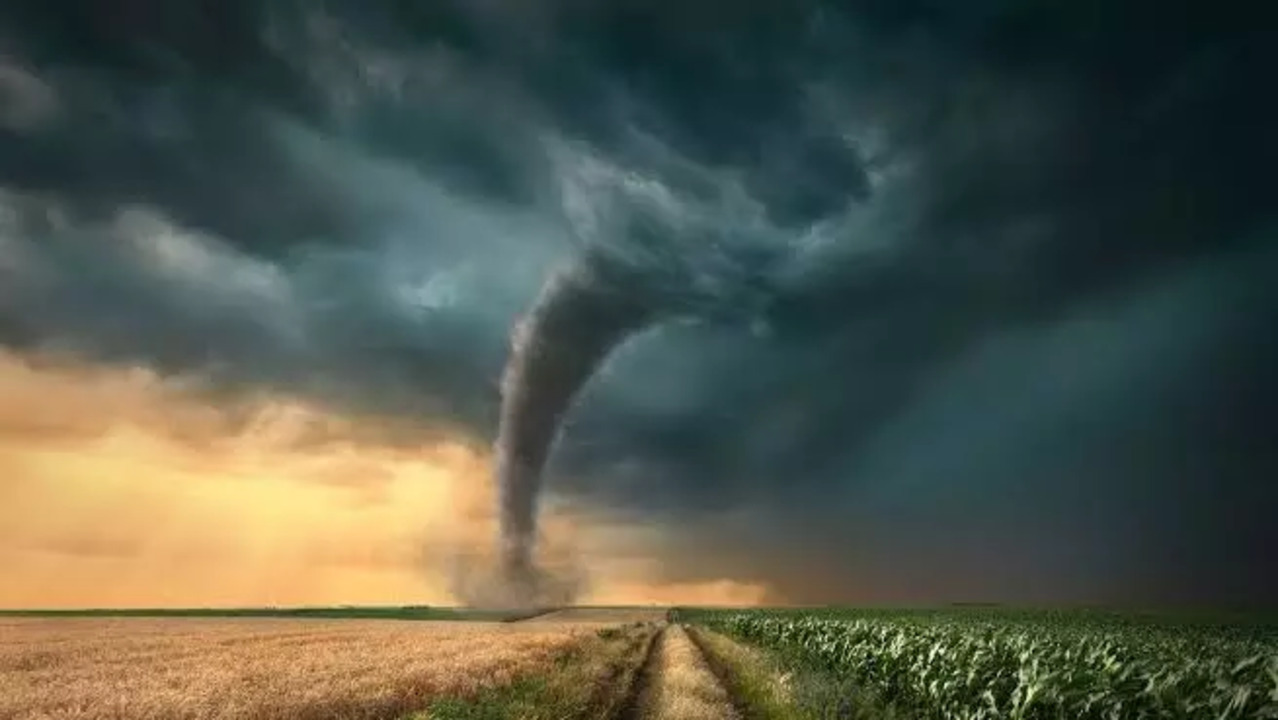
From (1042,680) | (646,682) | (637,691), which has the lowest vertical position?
(637,691)

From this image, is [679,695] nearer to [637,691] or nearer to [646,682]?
[637,691]

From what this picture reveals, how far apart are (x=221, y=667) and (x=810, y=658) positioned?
21.5 m

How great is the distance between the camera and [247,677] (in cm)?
2638

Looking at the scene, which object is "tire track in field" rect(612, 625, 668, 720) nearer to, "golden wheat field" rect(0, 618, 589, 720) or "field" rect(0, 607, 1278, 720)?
"field" rect(0, 607, 1278, 720)

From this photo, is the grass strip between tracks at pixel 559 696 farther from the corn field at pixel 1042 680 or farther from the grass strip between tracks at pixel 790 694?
the corn field at pixel 1042 680

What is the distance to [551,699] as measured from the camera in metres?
27.0

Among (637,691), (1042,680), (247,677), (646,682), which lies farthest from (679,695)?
(1042,680)

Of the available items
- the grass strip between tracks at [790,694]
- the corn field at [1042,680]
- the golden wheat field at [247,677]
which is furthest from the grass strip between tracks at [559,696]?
the corn field at [1042,680]

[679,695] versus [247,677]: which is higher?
[247,677]

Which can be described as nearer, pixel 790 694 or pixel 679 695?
pixel 790 694

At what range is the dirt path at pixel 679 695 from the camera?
26156 mm

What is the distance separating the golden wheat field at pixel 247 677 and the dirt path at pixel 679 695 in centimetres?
424

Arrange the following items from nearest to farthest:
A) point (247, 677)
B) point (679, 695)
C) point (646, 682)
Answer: point (247, 677) → point (679, 695) → point (646, 682)

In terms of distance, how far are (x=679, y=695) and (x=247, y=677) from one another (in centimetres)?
1214
